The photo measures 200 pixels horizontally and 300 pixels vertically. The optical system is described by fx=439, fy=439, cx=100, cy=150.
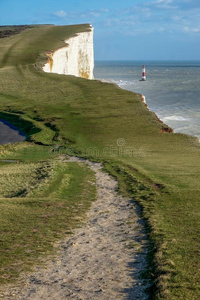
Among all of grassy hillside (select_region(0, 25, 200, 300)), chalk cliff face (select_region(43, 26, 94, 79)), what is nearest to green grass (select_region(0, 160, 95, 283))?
grassy hillside (select_region(0, 25, 200, 300))

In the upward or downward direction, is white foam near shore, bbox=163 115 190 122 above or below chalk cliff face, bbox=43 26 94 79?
below

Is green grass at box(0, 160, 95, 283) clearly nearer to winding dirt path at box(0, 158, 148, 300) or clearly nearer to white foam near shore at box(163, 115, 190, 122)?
winding dirt path at box(0, 158, 148, 300)

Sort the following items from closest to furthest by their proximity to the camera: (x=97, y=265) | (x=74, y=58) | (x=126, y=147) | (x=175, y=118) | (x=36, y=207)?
1. (x=97, y=265)
2. (x=36, y=207)
3. (x=126, y=147)
4. (x=175, y=118)
5. (x=74, y=58)

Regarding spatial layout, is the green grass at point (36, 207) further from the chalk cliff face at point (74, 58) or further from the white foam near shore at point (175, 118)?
the chalk cliff face at point (74, 58)

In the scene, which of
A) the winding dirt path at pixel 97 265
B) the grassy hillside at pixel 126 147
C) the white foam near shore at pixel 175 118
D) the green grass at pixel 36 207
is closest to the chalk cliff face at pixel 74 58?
the grassy hillside at pixel 126 147

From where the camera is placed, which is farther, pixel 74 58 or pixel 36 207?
pixel 74 58

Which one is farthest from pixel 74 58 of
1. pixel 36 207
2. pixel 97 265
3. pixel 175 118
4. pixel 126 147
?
pixel 97 265

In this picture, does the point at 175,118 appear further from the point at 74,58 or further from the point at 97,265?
the point at 97,265

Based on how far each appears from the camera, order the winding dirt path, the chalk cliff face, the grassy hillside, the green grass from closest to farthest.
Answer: the winding dirt path
the grassy hillside
the green grass
the chalk cliff face
